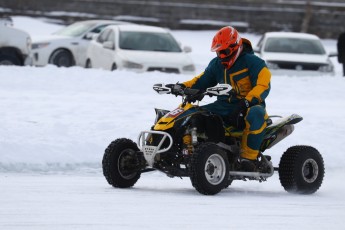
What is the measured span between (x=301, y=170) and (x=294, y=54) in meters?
15.1

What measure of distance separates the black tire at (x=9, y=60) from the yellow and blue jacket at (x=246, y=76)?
1312cm

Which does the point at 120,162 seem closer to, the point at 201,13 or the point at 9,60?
the point at 9,60

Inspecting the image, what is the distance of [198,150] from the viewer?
33.1 ft

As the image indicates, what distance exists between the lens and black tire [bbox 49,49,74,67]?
2764 centimetres

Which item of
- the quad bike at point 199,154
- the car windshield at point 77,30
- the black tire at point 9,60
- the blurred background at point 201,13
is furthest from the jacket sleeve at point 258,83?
the blurred background at point 201,13

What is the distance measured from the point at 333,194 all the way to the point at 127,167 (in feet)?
6.96

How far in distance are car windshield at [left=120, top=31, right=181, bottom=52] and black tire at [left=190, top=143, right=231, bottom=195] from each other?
44.6ft

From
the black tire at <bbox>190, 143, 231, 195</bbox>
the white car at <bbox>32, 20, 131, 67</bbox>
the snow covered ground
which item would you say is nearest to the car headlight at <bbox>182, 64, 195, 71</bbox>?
the snow covered ground

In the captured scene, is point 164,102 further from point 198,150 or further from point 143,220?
point 143,220

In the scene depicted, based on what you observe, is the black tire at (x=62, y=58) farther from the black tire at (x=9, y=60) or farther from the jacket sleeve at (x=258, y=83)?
the jacket sleeve at (x=258, y=83)

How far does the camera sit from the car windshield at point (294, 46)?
2614cm

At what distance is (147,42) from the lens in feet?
78.8

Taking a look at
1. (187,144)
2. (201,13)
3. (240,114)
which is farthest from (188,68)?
(201,13)

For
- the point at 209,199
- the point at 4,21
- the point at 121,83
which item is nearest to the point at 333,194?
the point at 209,199
